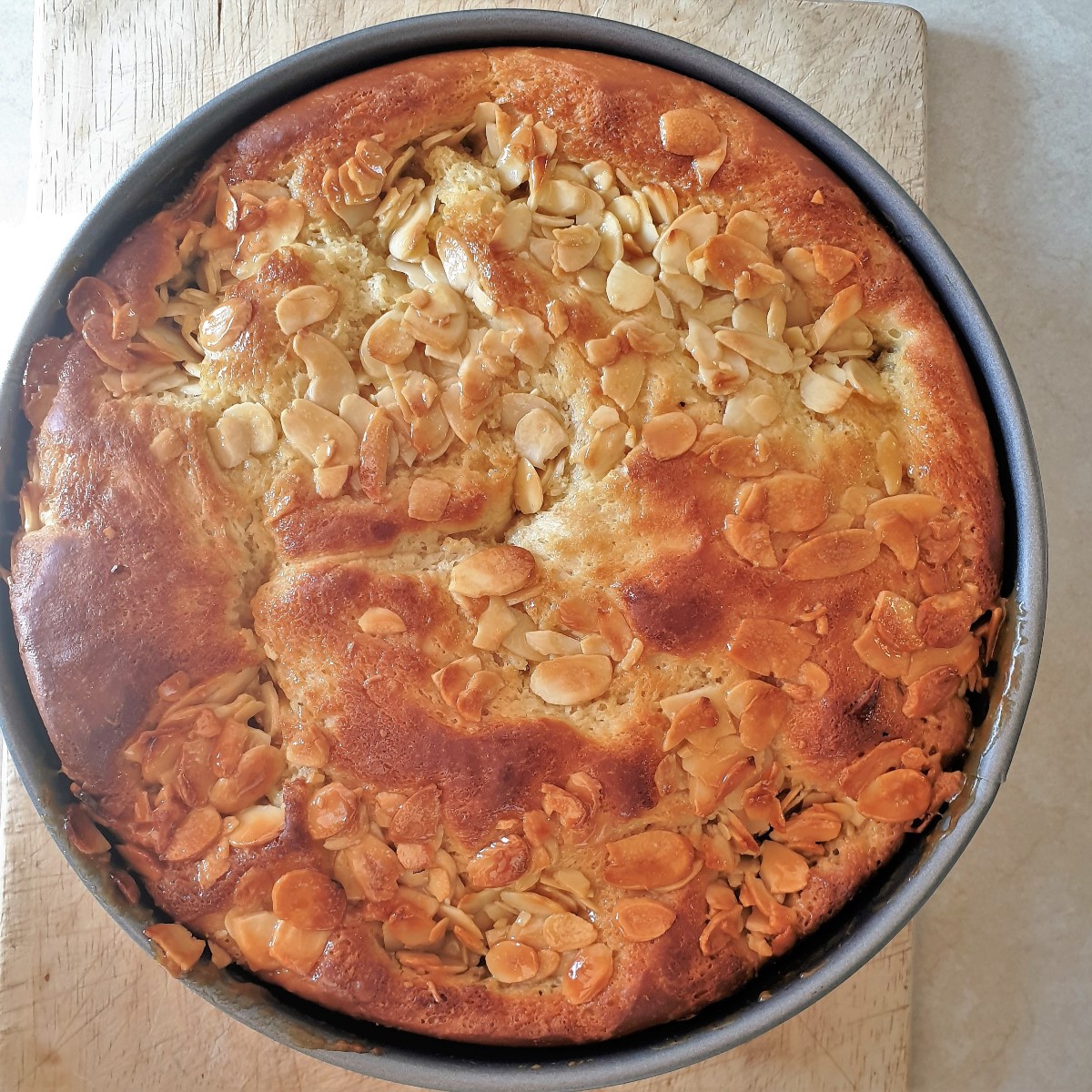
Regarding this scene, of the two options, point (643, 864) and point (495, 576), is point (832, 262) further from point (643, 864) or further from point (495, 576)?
point (643, 864)

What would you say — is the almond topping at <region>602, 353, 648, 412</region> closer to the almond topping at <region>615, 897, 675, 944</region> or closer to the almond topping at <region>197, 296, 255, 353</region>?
the almond topping at <region>197, 296, 255, 353</region>

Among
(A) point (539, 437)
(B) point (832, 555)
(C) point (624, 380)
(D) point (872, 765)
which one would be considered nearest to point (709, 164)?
(C) point (624, 380)

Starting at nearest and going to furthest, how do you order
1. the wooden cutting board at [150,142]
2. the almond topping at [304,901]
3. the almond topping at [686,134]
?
the almond topping at [304,901] → the almond topping at [686,134] → the wooden cutting board at [150,142]

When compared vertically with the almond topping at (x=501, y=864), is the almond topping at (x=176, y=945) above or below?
below

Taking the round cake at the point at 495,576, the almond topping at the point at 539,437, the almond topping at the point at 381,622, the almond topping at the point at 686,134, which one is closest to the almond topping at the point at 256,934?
the round cake at the point at 495,576

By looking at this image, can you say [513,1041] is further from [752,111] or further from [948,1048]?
[752,111]

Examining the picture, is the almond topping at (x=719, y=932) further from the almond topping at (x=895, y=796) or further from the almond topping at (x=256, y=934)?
the almond topping at (x=256, y=934)
